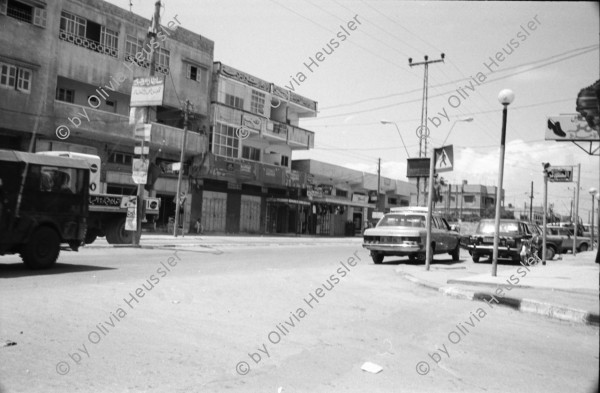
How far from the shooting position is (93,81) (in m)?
27.6

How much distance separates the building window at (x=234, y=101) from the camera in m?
38.1

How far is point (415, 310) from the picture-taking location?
8094 mm

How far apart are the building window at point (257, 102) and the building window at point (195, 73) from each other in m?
5.79

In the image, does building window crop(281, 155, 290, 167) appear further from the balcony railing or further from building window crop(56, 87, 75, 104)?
building window crop(56, 87, 75, 104)

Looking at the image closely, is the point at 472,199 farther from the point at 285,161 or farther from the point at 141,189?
the point at 141,189

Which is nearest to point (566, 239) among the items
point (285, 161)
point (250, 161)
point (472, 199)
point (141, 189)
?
point (250, 161)

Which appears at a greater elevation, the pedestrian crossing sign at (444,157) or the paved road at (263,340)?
the pedestrian crossing sign at (444,157)

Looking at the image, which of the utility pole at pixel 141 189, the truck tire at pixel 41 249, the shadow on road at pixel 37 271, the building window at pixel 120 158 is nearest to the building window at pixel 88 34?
the building window at pixel 120 158

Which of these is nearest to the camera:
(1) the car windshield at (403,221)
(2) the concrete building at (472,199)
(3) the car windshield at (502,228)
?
(1) the car windshield at (403,221)

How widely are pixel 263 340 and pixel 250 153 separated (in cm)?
3676

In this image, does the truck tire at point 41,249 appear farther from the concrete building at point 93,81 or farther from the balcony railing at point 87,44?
the balcony railing at point 87,44

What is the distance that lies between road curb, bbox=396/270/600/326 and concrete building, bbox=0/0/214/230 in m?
18.4

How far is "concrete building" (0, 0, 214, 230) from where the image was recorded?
2428 centimetres

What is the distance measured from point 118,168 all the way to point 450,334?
87.9 feet
